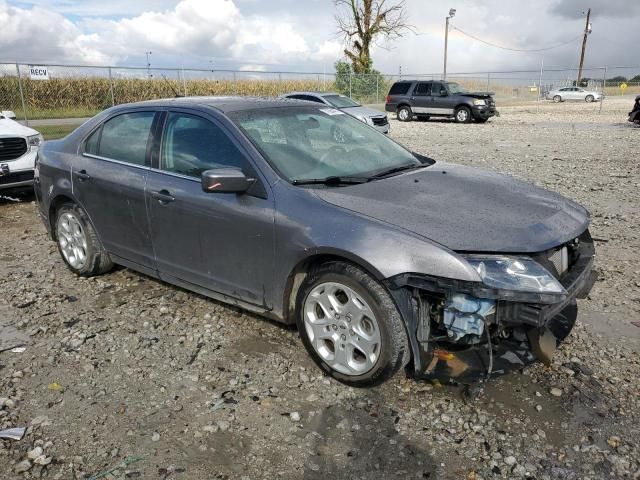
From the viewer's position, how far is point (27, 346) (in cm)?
384

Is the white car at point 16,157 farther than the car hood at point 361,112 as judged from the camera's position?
No

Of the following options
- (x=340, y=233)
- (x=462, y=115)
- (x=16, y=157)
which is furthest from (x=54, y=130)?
(x=340, y=233)

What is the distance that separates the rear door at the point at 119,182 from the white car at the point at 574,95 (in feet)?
153

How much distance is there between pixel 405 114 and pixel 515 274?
75.7ft

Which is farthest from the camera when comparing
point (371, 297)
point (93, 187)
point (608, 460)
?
point (93, 187)

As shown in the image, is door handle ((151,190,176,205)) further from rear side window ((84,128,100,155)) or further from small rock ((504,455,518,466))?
small rock ((504,455,518,466))

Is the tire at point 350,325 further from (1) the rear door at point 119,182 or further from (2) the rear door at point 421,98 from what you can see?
(2) the rear door at point 421,98

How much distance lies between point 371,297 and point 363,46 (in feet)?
124

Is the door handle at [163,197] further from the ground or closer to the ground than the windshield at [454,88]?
closer to the ground

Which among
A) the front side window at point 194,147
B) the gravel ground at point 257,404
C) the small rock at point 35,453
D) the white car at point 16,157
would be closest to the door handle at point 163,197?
the front side window at point 194,147

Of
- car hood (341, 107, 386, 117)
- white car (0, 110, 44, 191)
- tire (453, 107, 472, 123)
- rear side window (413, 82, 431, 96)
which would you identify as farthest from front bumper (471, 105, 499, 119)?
white car (0, 110, 44, 191)

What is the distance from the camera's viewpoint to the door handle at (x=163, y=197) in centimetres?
387

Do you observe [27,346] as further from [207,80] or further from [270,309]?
[207,80]

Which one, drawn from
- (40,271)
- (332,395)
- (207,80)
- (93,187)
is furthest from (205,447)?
(207,80)
